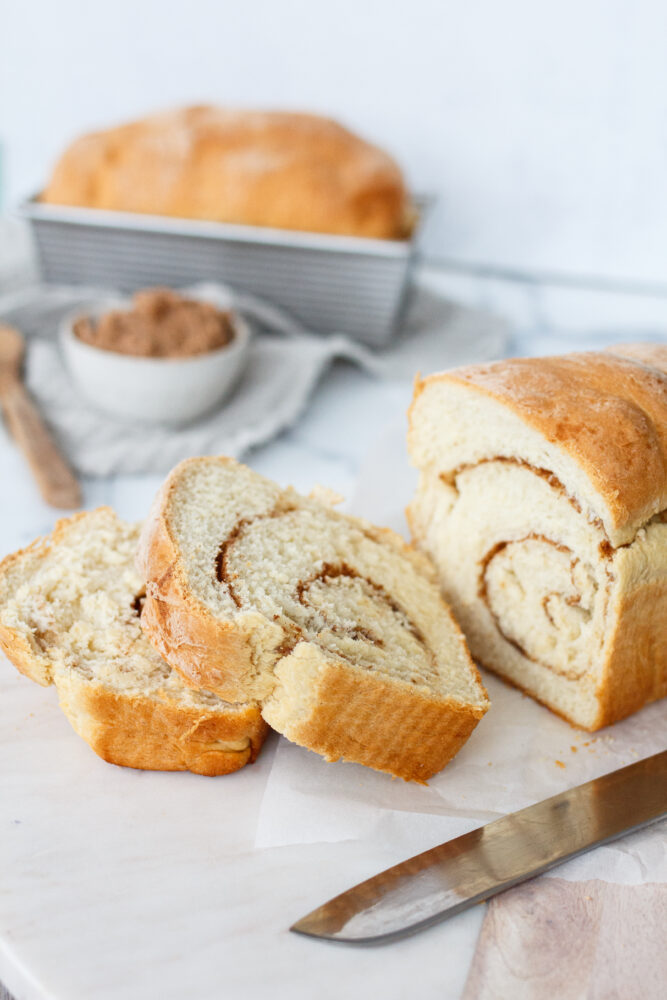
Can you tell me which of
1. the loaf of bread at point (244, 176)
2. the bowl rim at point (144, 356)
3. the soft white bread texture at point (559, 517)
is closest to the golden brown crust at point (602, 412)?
the soft white bread texture at point (559, 517)

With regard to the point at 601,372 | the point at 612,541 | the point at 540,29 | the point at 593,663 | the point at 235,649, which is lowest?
the point at 593,663

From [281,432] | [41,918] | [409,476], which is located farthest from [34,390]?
[41,918]

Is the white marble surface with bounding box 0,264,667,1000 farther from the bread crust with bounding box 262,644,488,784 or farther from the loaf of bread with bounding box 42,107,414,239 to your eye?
the loaf of bread with bounding box 42,107,414,239

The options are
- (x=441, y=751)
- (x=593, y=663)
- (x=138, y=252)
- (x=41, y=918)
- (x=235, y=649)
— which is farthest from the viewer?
(x=138, y=252)

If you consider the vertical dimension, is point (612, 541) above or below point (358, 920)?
above

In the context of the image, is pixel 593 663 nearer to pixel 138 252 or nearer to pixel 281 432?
pixel 281 432

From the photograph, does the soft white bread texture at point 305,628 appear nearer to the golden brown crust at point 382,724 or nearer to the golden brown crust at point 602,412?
the golden brown crust at point 382,724

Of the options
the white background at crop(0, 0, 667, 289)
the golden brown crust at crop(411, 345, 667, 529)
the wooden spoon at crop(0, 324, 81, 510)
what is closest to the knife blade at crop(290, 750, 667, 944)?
the golden brown crust at crop(411, 345, 667, 529)
